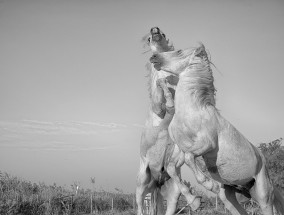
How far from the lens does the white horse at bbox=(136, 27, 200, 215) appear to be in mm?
5441

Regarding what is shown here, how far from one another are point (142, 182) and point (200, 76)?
210 cm

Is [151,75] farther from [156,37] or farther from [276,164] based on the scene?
[276,164]

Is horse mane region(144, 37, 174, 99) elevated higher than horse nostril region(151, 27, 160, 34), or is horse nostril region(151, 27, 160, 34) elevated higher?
horse nostril region(151, 27, 160, 34)

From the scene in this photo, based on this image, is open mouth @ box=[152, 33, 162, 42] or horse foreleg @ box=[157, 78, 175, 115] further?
open mouth @ box=[152, 33, 162, 42]

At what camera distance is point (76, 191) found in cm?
1198

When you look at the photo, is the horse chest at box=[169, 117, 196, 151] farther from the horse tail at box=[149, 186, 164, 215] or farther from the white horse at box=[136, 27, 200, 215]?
the horse tail at box=[149, 186, 164, 215]

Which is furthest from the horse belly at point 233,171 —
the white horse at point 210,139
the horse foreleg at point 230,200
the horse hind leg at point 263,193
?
the horse foreleg at point 230,200

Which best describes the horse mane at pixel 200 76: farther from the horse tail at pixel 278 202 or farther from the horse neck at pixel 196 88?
the horse tail at pixel 278 202

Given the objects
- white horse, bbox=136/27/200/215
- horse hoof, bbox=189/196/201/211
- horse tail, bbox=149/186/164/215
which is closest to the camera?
horse hoof, bbox=189/196/201/211

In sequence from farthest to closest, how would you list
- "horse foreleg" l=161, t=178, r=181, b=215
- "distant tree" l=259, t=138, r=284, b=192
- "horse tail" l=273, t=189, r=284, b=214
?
"distant tree" l=259, t=138, r=284, b=192 → "horse foreleg" l=161, t=178, r=181, b=215 → "horse tail" l=273, t=189, r=284, b=214

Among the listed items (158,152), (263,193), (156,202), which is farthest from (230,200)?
(156,202)

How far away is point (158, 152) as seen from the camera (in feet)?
18.1

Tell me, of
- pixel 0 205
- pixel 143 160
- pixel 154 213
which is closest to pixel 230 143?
pixel 143 160

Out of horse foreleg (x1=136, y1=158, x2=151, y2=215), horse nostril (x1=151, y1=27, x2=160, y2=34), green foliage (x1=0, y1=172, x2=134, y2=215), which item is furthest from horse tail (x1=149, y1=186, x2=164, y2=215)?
green foliage (x1=0, y1=172, x2=134, y2=215)
